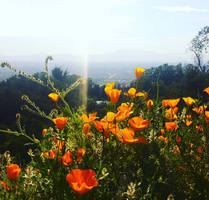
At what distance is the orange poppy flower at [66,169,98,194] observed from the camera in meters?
1.09

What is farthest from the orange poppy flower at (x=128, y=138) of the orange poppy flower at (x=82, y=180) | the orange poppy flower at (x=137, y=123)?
the orange poppy flower at (x=82, y=180)

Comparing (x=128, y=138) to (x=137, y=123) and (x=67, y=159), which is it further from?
(x=67, y=159)

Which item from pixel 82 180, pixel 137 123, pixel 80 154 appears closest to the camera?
pixel 82 180

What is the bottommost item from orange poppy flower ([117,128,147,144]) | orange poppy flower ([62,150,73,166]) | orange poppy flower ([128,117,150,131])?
orange poppy flower ([62,150,73,166])

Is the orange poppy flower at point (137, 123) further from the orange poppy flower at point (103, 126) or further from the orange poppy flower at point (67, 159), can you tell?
the orange poppy flower at point (67, 159)

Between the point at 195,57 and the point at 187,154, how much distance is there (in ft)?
122

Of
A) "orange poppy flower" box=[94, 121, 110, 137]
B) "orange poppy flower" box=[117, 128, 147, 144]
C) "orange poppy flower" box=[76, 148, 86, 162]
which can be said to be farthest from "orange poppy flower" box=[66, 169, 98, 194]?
"orange poppy flower" box=[94, 121, 110, 137]

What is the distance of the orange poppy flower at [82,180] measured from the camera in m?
1.09

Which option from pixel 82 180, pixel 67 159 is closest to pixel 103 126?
pixel 67 159

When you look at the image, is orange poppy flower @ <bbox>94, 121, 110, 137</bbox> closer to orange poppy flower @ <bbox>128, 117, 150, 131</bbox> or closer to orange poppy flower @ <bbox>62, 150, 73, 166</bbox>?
orange poppy flower @ <bbox>128, 117, 150, 131</bbox>

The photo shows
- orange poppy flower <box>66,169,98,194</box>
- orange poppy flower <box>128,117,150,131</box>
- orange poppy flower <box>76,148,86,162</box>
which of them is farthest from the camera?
orange poppy flower <box>128,117,150,131</box>

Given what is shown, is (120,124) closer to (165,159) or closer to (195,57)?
(165,159)

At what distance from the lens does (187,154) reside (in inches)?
60.3

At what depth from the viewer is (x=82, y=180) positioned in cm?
113
